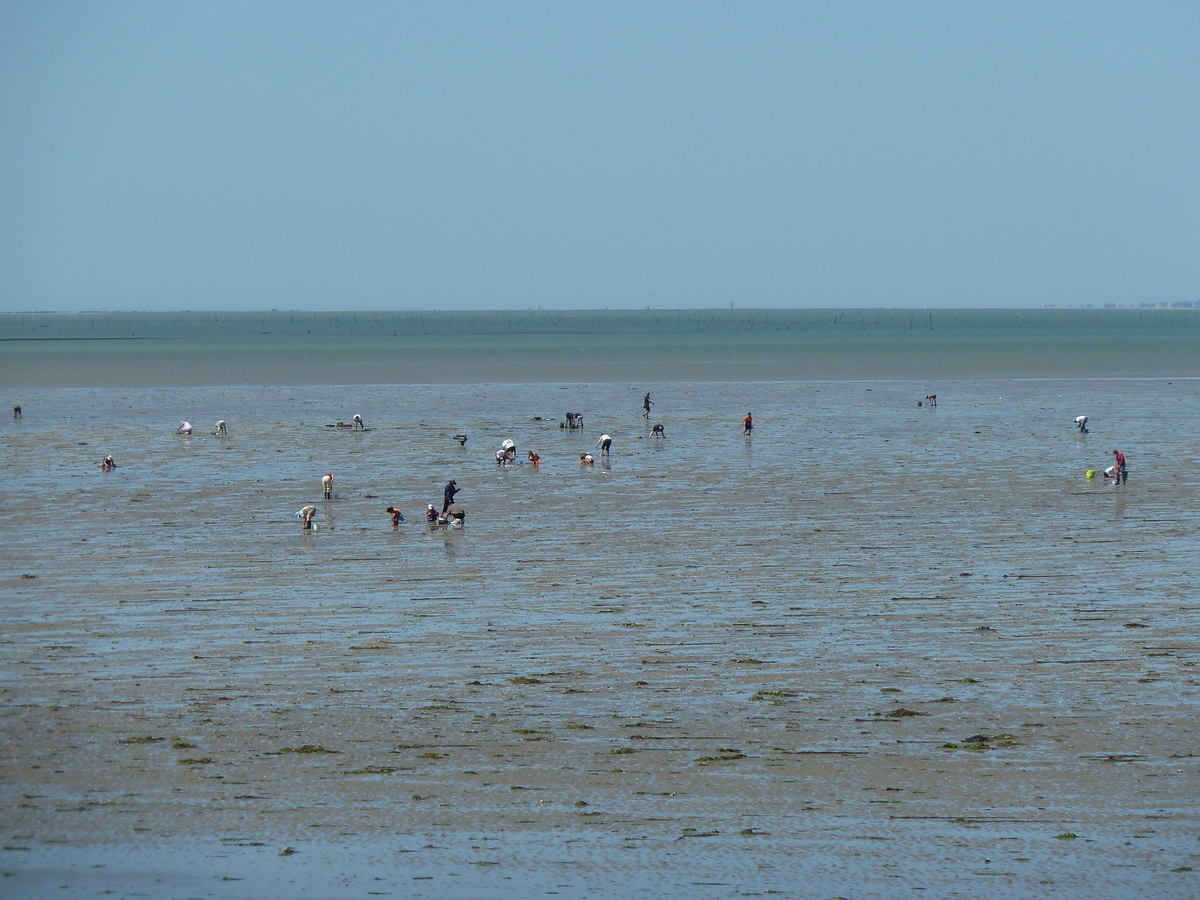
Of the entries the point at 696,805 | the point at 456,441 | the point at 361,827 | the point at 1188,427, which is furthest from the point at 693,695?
the point at 1188,427

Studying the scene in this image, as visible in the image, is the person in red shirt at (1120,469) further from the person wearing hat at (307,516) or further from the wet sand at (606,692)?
the person wearing hat at (307,516)

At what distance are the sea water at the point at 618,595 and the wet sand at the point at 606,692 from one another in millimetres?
89

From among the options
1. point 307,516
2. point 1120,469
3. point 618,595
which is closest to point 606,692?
point 618,595

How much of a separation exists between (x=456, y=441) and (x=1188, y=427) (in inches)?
1137

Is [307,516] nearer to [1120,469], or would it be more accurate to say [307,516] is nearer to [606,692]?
[606,692]

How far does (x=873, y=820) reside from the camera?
512 inches

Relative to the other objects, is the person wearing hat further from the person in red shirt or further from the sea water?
the person in red shirt

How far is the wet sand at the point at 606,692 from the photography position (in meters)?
12.4

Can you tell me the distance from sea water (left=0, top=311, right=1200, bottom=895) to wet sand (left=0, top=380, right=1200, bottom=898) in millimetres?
89

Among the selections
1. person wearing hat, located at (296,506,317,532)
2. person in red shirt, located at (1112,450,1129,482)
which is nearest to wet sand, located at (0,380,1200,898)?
person wearing hat, located at (296,506,317,532)

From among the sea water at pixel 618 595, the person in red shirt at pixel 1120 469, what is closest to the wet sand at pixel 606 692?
the sea water at pixel 618 595

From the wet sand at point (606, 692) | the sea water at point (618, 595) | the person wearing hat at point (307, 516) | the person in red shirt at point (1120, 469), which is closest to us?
the wet sand at point (606, 692)

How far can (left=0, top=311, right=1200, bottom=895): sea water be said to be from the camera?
15328 millimetres

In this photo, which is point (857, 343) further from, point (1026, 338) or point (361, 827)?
point (361, 827)
